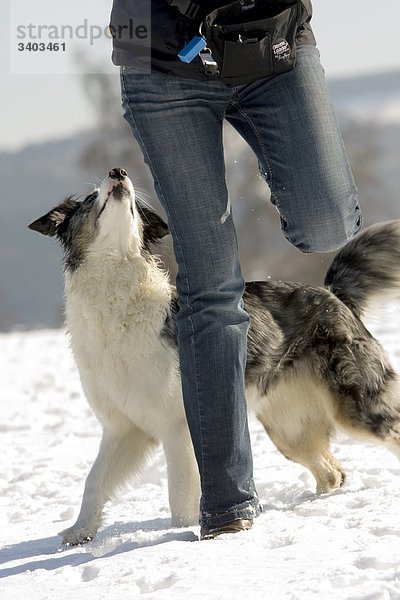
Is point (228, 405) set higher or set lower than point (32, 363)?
lower

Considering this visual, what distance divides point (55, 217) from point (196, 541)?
213 centimetres

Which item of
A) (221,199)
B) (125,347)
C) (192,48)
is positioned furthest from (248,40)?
(125,347)

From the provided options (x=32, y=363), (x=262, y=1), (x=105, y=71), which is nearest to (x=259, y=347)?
(x=262, y=1)

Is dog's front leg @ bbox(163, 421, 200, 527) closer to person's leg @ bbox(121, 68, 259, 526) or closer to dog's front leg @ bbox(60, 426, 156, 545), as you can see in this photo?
dog's front leg @ bbox(60, 426, 156, 545)

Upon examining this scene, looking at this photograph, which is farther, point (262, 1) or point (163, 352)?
point (163, 352)

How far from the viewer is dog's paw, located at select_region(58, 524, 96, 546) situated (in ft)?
12.7

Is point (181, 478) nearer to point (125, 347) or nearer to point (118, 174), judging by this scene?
point (125, 347)

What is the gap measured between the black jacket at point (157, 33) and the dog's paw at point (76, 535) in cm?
197

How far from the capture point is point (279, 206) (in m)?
3.31

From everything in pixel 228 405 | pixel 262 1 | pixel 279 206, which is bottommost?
pixel 228 405

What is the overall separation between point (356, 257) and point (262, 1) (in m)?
1.90

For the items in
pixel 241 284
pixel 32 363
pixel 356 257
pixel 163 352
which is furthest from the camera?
pixel 32 363

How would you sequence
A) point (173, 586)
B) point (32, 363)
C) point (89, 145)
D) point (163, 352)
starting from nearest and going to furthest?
point (173, 586), point (163, 352), point (32, 363), point (89, 145)

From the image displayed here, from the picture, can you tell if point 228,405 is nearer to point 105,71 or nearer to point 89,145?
point 105,71
